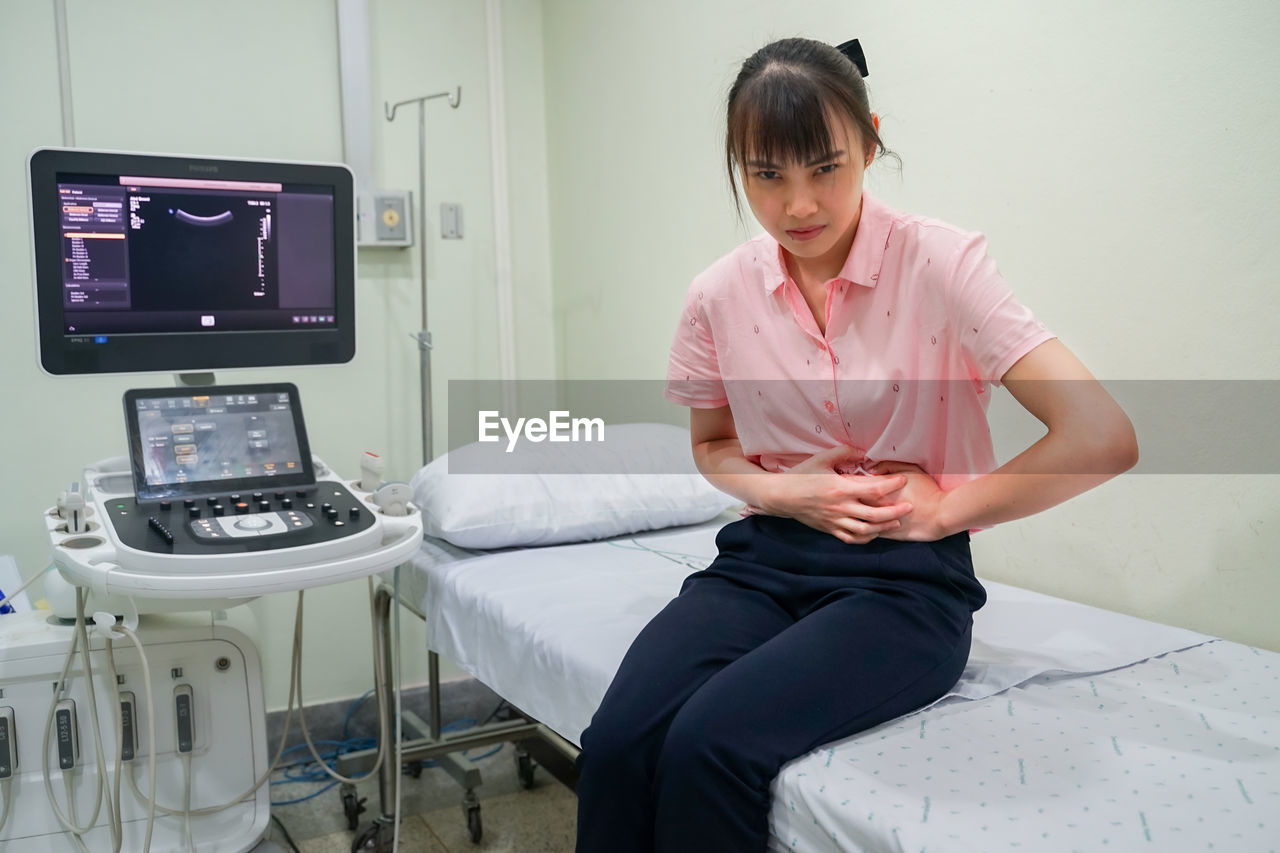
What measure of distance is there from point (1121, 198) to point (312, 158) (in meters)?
1.89

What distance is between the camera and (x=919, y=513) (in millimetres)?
1190

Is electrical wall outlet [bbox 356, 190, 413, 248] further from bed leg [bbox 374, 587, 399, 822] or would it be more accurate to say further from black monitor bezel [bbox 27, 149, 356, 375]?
bed leg [bbox 374, 587, 399, 822]

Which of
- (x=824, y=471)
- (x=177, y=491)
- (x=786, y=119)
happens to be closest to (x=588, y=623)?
(x=824, y=471)

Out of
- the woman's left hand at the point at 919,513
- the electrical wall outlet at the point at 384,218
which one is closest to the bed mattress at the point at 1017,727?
the woman's left hand at the point at 919,513

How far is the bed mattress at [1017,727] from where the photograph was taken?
0.89 m

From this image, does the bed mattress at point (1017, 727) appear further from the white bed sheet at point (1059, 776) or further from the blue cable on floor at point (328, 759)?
the blue cable on floor at point (328, 759)

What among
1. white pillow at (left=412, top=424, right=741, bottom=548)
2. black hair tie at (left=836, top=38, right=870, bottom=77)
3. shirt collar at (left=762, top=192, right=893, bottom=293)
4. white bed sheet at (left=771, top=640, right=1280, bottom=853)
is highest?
black hair tie at (left=836, top=38, right=870, bottom=77)

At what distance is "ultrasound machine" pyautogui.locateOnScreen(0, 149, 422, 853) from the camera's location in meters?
1.50

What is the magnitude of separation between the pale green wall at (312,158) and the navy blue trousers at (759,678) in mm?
1641

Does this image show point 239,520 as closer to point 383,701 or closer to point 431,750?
point 383,701

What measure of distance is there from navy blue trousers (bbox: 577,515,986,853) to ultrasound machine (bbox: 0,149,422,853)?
0.53 m

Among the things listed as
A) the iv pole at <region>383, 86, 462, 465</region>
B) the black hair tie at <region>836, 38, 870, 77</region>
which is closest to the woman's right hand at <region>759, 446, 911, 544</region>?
the black hair tie at <region>836, 38, 870, 77</region>

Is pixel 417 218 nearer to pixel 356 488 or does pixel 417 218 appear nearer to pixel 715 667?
pixel 356 488

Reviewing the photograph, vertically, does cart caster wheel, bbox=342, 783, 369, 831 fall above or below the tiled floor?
A: above
